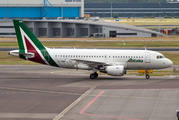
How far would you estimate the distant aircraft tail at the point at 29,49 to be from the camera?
42.6 metres

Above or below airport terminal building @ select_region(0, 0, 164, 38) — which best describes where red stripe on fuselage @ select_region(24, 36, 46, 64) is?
below

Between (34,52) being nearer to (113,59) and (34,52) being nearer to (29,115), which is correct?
(113,59)

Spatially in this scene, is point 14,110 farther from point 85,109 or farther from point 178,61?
point 178,61

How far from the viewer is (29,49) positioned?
43.1m

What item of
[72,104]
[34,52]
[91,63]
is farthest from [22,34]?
[72,104]

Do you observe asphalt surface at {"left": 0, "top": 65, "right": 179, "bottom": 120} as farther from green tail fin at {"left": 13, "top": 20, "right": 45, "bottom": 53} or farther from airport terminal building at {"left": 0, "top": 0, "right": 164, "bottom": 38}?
airport terminal building at {"left": 0, "top": 0, "right": 164, "bottom": 38}

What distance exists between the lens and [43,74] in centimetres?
4716

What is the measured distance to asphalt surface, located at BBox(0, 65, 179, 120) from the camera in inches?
984

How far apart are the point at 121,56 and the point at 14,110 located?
2020 centimetres

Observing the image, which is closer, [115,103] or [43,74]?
[115,103]

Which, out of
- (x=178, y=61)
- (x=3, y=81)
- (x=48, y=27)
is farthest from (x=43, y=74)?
(x=48, y=27)

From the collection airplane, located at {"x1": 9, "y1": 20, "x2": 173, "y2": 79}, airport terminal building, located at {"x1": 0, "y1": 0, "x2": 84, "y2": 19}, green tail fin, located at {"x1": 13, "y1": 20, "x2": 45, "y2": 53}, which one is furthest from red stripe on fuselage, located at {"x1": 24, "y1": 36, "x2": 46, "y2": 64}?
airport terminal building, located at {"x1": 0, "y1": 0, "x2": 84, "y2": 19}

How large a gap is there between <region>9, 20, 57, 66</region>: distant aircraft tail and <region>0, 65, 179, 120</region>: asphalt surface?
9.46ft

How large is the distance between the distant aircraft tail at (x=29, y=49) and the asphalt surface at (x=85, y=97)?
2.88 meters
